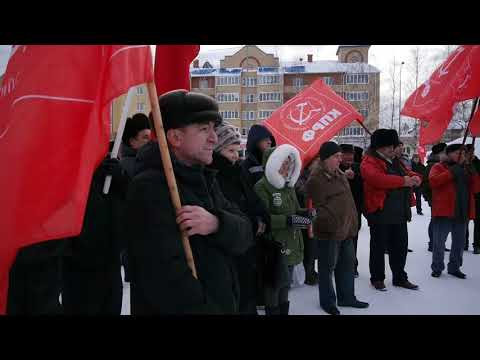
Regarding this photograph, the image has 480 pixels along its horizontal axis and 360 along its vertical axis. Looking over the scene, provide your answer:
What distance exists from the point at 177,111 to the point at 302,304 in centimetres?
376

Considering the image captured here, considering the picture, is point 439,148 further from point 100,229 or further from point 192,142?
point 192,142

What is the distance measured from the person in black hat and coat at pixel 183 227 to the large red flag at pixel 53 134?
235mm

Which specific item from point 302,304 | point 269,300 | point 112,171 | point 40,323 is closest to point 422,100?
point 302,304

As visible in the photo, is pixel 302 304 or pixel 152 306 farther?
pixel 302 304

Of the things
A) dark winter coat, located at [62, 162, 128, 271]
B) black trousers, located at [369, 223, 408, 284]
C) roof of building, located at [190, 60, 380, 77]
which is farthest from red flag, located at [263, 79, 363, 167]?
roof of building, located at [190, 60, 380, 77]

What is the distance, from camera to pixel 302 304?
4.94 metres

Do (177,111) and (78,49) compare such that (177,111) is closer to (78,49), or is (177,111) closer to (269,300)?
(78,49)

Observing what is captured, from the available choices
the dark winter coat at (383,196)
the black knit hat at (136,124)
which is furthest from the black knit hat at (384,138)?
the black knit hat at (136,124)

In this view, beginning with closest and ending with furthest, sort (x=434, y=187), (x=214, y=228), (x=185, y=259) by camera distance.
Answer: (x=185, y=259), (x=214, y=228), (x=434, y=187)

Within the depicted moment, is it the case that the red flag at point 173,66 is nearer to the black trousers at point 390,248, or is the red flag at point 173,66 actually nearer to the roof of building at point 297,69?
the black trousers at point 390,248

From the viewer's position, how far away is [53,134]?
1.76 metres

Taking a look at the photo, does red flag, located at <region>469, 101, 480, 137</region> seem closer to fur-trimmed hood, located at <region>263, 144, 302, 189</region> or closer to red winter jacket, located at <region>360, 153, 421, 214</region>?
red winter jacket, located at <region>360, 153, 421, 214</region>

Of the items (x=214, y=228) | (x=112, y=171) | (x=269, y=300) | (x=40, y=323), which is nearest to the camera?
(x=40, y=323)

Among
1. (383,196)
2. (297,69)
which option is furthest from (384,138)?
(297,69)
